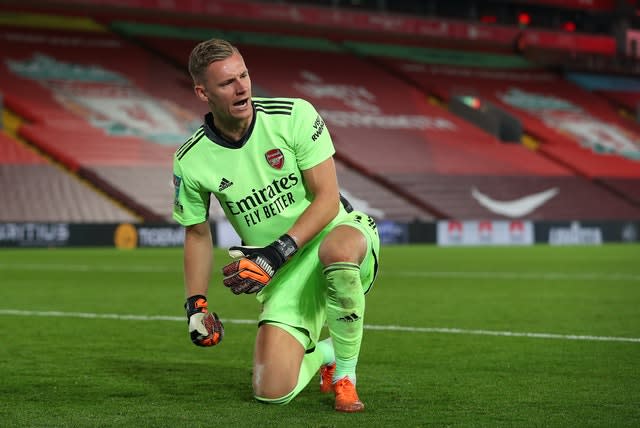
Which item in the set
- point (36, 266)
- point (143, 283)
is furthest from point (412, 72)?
point (143, 283)

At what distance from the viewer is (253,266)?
464 cm

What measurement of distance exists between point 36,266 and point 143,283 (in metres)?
4.63

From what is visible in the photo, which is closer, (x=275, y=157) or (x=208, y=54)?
(x=208, y=54)

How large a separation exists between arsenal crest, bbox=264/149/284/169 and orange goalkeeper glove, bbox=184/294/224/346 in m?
0.74

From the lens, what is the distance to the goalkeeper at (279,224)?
4938mm

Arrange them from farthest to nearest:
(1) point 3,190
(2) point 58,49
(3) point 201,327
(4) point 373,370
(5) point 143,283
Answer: (2) point 58,49, (1) point 3,190, (5) point 143,283, (4) point 373,370, (3) point 201,327

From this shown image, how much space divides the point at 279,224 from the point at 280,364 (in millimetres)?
708

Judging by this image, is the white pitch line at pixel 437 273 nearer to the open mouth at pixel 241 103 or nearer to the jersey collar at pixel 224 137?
the jersey collar at pixel 224 137

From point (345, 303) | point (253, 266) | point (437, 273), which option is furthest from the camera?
point (437, 273)

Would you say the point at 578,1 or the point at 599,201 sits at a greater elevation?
the point at 578,1

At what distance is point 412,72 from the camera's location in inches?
1609

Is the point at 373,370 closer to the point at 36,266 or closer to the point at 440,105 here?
the point at 36,266

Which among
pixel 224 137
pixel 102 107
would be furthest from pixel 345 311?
pixel 102 107

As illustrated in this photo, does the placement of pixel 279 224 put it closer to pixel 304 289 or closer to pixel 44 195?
pixel 304 289
